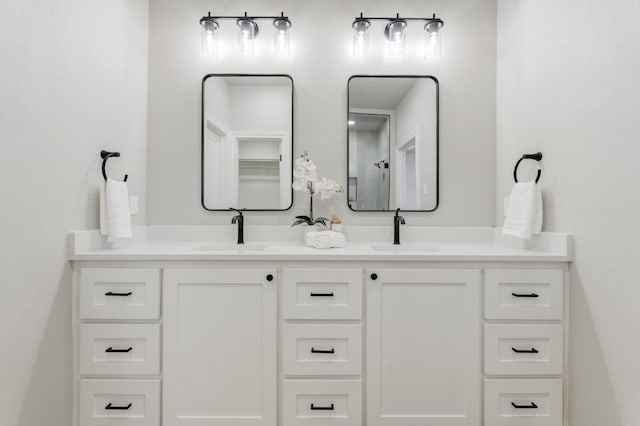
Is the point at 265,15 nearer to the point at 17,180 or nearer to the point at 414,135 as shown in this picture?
the point at 414,135

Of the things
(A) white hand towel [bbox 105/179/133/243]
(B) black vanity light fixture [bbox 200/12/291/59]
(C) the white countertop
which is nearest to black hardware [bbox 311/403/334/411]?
(C) the white countertop

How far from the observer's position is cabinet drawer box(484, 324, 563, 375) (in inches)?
58.0

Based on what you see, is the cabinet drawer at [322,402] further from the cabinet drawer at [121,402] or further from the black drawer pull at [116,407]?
the black drawer pull at [116,407]

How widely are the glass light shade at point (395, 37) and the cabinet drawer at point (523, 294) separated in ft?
4.60

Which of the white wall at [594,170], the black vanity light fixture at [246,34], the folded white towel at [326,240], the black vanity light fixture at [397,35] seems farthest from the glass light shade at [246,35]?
the white wall at [594,170]

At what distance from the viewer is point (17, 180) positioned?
1.19 meters

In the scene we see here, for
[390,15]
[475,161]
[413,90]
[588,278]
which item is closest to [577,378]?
[588,278]

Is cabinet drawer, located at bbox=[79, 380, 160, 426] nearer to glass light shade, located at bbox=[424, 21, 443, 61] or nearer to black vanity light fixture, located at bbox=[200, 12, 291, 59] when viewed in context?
black vanity light fixture, located at bbox=[200, 12, 291, 59]

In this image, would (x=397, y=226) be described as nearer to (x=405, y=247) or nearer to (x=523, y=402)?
(x=405, y=247)

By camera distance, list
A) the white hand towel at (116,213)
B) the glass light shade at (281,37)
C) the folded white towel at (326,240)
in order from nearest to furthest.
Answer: the white hand towel at (116,213) → the folded white towel at (326,240) → the glass light shade at (281,37)

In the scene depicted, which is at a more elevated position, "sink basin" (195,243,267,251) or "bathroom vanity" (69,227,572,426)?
"sink basin" (195,243,267,251)

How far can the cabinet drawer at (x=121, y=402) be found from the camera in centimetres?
146

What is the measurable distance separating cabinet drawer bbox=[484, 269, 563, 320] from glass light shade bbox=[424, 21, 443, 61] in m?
1.36

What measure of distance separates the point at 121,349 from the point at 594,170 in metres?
2.17
